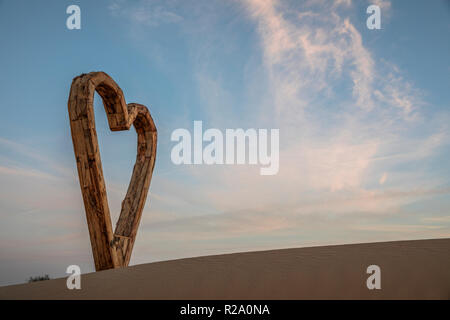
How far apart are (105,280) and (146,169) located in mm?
2617

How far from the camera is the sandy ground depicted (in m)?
1.86

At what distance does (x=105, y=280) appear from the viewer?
2594 mm

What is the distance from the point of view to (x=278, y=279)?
6.95 ft

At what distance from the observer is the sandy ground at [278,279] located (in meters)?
1.86
